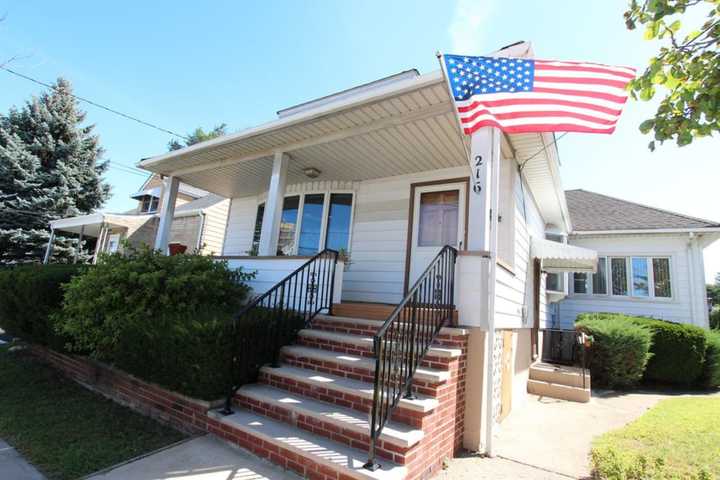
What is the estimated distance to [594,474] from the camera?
11.4 ft

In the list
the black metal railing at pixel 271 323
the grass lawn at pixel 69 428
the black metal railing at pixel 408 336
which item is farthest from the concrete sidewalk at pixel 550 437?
the grass lawn at pixel 69 428

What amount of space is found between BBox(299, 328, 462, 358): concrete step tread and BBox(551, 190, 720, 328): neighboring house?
9.55m

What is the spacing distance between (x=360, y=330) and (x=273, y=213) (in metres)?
2.71

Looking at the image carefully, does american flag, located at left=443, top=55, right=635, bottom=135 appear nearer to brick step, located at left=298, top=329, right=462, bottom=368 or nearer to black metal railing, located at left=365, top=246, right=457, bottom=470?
black metal railing, located at left=365, top=246, right=457, bottom=470

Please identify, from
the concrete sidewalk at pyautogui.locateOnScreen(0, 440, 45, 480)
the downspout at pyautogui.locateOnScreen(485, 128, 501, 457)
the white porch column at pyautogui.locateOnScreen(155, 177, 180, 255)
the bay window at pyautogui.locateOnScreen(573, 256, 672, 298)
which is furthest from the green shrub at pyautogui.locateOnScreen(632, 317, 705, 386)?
the white porch column at pyautogui.locateOnScreen(155, 177, 180, 255)

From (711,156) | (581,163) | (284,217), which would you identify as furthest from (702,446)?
(284,217)

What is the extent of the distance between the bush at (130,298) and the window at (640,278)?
445 inches

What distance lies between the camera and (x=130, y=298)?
5.01 metres

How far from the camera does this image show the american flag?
3.79 meters

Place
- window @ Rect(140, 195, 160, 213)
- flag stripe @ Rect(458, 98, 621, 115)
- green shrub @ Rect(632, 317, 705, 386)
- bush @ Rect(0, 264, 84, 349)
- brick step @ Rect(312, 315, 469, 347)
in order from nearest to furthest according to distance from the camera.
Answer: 1. flag stripe @ Rect(458, 98, 621, 115)
2. brick step @ Rect(312, 315, 469, 347)
3. bush @ Rect(0, 264, 84, 349)
4. green shrub @ Rect(632, 317, 705, 386)
5. window @ Rect(140, 195, 160, 213)

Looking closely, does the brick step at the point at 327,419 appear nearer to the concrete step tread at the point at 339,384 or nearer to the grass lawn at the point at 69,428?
the concrete step tread at the point at 339,384

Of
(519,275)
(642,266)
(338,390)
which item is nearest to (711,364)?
(642,266)

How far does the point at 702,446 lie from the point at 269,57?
1051cm

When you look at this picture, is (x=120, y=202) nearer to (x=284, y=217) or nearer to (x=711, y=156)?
(x=284, y=217)
